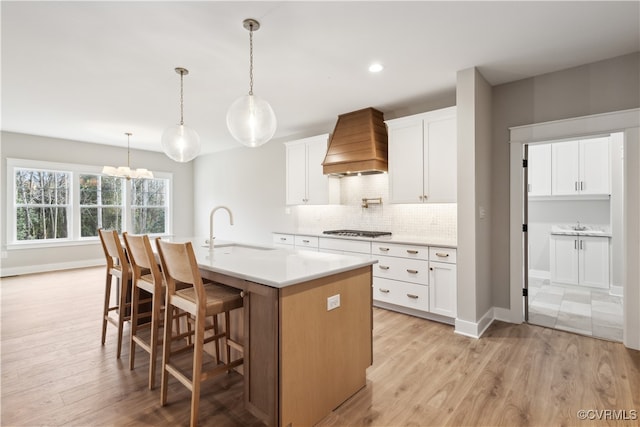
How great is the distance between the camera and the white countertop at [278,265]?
1.69 metres

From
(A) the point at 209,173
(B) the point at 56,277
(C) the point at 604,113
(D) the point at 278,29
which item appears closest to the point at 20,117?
(B) the point at 56,277

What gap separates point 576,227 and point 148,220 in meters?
8.59

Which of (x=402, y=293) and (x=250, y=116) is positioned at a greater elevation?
(x=250, y=116)

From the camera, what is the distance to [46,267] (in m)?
5.97

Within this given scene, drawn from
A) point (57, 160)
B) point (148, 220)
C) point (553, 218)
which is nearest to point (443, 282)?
point (553, 218)

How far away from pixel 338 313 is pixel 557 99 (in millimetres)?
3082

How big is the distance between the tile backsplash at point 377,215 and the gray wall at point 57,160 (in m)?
4.21

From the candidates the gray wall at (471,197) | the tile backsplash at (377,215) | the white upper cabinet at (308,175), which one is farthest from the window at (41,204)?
the gray wall at (471,197)

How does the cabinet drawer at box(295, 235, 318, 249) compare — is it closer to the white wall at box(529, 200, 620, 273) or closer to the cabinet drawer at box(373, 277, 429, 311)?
the cabinet drawer at box(373, 277, 429, 311)

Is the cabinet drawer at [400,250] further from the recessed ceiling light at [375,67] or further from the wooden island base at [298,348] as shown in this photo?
the recessed ceiling light at [375,67]

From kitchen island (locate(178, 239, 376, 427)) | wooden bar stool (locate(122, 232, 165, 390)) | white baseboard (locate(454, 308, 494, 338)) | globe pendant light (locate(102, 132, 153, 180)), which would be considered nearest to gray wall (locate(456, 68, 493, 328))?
white baseboard (locate(454, 308, 494, 338))

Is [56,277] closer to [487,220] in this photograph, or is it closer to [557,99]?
[487,220]

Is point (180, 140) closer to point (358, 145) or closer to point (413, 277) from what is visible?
point (358, 145)

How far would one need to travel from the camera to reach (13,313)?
3.73 meters
